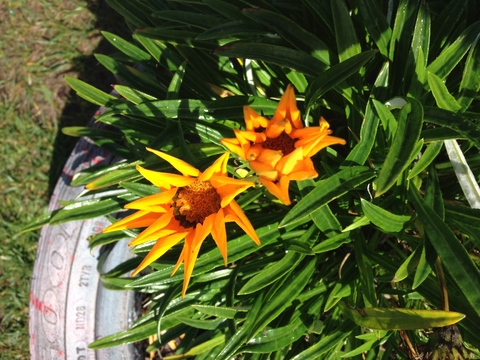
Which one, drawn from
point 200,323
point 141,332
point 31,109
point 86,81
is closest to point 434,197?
point 200,323

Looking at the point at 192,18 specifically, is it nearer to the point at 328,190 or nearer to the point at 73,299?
the point at 328,190

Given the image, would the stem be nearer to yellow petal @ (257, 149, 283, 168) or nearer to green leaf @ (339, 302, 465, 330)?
green leaf @ (339, 302, 465, 330)

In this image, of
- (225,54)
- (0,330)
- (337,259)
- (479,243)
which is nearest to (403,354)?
(337,259)

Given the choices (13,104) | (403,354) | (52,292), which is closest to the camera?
(403,354)

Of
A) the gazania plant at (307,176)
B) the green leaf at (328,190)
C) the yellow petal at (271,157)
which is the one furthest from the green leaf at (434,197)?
the yellow petal at (271,157)

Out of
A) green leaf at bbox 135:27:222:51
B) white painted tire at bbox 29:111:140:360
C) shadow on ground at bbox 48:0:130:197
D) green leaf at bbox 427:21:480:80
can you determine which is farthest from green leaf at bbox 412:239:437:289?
shadow on ground at bbox 48:0:130:197

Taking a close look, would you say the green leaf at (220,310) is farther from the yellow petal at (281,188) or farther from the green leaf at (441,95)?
the green leaf at (441,95)

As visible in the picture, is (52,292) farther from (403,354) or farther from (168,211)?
(403,354)
